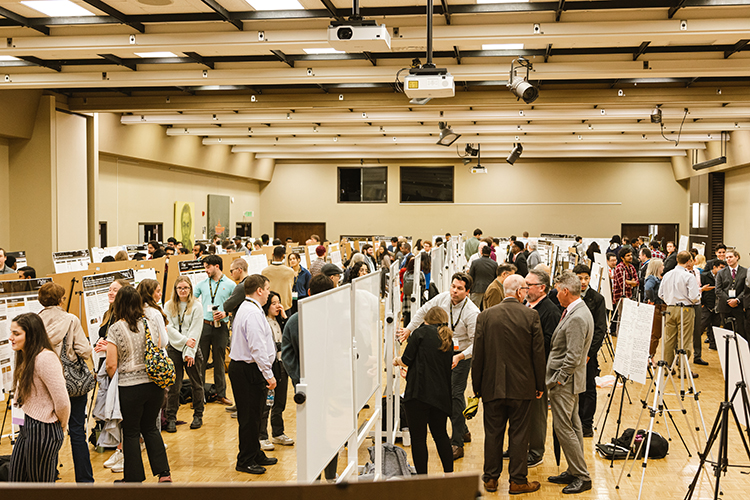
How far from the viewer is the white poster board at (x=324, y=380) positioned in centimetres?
246

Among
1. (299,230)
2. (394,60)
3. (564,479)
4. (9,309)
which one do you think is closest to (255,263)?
(394,60)

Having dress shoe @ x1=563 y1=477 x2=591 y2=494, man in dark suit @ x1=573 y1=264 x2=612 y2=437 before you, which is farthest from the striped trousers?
man in dark suit @ x1=573 y1=264 x2=612 y2=437

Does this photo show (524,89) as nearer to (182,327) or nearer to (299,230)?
(182,327)

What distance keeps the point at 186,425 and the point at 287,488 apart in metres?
5.73

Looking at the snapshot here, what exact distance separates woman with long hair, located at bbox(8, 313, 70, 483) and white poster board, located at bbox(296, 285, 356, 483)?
1.74 meters

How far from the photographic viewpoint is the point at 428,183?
25203mm

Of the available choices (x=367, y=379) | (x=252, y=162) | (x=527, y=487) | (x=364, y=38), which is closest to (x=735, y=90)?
(x=364, y=38)

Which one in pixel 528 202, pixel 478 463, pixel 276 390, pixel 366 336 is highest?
pixel 528 202

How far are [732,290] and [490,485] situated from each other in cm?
614

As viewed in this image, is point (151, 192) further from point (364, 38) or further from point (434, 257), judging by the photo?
point (364, 38)

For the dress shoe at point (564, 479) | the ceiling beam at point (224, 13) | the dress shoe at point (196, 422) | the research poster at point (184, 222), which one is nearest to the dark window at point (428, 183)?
the research poster at point (184, 222)

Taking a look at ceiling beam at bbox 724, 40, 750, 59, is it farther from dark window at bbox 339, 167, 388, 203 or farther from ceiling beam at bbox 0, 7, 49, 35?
dark window at bbox 339, 167, 388, 203

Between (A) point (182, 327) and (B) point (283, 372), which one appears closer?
(B) point (283, 372)

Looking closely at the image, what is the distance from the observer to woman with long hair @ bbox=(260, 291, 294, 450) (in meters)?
5.19
